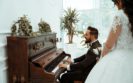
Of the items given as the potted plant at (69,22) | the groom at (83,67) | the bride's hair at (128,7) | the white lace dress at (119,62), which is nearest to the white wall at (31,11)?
the potted plant at (69,22)

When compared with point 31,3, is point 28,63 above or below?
below

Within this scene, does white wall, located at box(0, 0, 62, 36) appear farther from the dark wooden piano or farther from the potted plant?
the potted plant

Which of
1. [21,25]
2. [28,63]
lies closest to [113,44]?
[28,63]

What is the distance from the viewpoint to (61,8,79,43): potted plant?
5930 mm

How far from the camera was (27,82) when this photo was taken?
2529 mm

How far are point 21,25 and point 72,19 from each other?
11.0 ft

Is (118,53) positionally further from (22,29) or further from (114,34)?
(22,29)

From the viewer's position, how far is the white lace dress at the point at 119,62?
172 centimetres

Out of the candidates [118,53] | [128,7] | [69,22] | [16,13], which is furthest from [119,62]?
[69,22]

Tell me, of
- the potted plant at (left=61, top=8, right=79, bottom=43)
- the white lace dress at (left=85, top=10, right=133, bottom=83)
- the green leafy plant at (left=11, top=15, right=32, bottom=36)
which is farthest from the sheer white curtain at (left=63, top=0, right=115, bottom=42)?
the white lace dress at (left=85, top=10, right=133, bottom=83)

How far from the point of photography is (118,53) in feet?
6.10

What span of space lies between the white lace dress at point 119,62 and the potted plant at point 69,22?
4.05 meters

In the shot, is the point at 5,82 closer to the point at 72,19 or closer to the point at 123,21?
the point at 123,21

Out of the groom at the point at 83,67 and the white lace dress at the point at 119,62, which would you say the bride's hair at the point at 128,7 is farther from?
the groom at the point at 83,67
